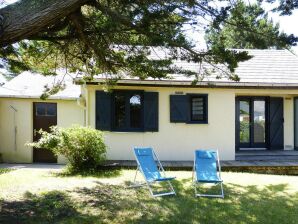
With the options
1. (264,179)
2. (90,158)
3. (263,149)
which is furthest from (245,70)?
(90,158)

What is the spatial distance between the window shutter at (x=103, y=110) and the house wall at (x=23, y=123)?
3132 millimetres

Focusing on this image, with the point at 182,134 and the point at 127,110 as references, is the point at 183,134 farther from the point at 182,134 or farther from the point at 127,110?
the point at 127,110

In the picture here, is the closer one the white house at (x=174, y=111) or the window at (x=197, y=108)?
the white house at (x=174, y=111)

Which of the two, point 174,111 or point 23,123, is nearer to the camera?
point 174,111

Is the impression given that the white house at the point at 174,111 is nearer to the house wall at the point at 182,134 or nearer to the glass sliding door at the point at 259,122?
the house wall at the point at 182,134

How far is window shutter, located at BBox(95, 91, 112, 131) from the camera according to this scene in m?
13.7

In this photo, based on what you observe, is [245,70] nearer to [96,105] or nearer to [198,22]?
[96,105]

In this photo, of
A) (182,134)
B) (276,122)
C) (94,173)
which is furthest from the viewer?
(276,122)

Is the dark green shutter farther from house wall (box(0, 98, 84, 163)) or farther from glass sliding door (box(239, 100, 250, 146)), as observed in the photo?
house wall (box(0, 98, 84, 163))

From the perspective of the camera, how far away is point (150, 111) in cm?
1384

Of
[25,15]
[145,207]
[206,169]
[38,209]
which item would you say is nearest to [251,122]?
[206,169]

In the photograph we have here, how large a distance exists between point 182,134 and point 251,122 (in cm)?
393

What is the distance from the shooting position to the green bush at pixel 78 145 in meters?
11.9

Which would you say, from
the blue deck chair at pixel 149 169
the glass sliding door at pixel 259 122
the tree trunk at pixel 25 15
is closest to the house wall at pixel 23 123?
the blue deck chair at pixel 149 169
